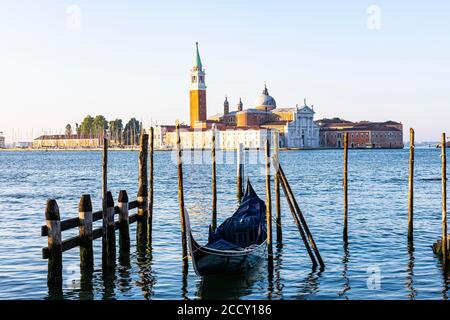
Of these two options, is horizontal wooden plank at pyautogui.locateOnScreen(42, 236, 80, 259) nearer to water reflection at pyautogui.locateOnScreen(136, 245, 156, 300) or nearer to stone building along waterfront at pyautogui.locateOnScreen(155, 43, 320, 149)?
water reflection at pyautogui.locateOnScreen(136, 245, 156, 300)

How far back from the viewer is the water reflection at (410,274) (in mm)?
10312

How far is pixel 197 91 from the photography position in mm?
130375

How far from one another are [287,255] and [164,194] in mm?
17147

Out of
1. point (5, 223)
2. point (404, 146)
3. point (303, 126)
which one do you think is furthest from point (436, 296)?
point (404, 146)

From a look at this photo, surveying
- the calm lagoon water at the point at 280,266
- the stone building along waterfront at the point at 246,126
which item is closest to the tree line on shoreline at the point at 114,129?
the stone building along waterfront at the point at 246,126

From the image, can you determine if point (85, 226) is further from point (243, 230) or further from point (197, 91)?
point (197, 91)

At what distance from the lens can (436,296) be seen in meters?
10.1

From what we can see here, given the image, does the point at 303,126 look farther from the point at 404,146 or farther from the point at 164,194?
the point at 164,194

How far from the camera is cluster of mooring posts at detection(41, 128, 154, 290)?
9.79 m

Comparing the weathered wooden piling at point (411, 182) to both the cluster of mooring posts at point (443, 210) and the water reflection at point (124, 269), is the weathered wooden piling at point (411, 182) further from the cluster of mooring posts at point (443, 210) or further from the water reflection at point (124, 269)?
the water reflection at point (124, 269)

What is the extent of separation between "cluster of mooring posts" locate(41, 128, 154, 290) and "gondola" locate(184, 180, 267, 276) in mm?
1724

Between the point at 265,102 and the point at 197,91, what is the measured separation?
22.0 metres

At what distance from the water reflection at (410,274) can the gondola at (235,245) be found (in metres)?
2.83

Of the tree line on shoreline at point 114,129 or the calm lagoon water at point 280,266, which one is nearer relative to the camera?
the calm lagoon water at point 280,266
